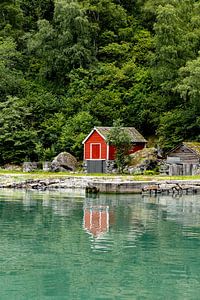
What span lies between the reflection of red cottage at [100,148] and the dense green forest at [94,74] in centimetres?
195

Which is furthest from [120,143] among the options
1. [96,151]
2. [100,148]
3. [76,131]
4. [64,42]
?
[64,42]

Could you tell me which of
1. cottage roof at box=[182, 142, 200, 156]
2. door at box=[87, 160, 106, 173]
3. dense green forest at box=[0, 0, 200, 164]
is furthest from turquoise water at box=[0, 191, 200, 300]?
dense green forest at box=[0, 0, 200, 164]

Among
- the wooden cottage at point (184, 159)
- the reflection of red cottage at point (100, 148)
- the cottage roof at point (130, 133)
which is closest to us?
the wooden cottage at point (184, 159)

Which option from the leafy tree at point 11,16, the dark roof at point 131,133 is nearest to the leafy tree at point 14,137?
the dark roof at point 131,133

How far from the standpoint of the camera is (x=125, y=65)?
210ft

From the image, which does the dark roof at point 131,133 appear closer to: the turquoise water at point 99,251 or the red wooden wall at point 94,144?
the red wooden wall at point 94,144

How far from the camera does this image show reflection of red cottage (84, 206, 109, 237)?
23.2 m

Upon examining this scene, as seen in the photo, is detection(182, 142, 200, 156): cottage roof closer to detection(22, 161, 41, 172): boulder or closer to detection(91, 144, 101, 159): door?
detection(91, 144, 101, 159): door

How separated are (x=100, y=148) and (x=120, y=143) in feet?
10.9

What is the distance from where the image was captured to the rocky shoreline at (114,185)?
40.0 m

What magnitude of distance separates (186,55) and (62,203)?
26.4 meters

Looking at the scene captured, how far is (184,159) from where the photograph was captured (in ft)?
162

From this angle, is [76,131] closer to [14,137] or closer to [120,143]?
[14,137]

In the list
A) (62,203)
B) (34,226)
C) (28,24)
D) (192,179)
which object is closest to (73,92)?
(28,24)
